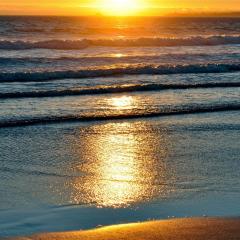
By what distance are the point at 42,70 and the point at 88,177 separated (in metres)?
11.1

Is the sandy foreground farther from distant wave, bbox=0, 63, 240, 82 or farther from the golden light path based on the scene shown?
distant wave, bbox=0, 63, 240, 82

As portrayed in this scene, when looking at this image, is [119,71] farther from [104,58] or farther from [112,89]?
[104,58]

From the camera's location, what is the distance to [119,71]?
1741 cm

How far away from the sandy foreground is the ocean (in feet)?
0.68

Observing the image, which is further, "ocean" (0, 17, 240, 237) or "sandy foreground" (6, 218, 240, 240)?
"ocean" (0, 17, 240, 237)

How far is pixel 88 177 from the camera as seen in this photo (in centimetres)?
662

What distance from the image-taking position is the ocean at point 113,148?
5.55 m

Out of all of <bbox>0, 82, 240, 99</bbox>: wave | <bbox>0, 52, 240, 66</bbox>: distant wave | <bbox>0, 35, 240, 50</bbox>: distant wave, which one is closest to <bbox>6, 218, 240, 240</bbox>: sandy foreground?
<bbox>0, 82, 240, 99</bbox>: wave

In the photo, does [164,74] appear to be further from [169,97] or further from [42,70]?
[169,97]

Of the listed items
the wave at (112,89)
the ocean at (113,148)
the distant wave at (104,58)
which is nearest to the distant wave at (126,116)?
the ocean at (113,148)

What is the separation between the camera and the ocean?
555 centimetres

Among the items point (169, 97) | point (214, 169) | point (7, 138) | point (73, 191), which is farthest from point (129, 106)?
point (73, 191)

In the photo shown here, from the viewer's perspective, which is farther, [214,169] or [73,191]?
[214,169]

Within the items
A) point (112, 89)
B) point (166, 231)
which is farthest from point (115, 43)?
point (166, 231)
